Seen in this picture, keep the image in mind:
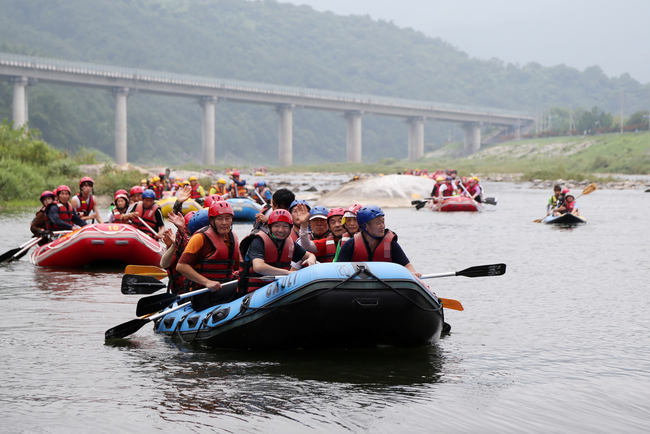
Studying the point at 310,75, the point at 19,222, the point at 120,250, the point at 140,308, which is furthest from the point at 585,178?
the point at 310,75

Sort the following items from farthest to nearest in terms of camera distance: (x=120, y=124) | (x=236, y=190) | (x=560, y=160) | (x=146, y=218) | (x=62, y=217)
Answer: (x=120, y=124) < (x=560, y=160) < (x=236, y=190) < (x=62, y=217) < (x=146, y=218)

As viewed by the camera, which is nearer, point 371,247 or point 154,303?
point 371,247

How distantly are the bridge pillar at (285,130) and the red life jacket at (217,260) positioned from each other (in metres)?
106

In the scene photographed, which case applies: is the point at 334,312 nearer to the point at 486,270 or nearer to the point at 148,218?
the point at 486,270

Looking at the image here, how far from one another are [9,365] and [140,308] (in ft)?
5.36

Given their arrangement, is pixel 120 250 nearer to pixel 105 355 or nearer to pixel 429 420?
pixel 105 355

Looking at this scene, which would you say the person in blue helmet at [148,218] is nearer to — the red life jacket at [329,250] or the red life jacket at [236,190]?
the red life jacket at [329,250]

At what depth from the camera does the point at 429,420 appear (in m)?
6.30

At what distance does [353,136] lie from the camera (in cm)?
12144

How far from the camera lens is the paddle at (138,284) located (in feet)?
29.2

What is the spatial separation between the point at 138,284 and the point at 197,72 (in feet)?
488

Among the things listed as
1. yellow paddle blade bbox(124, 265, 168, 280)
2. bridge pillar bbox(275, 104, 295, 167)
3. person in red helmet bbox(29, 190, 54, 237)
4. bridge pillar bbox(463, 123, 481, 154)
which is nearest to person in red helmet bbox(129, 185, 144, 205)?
person in red helmet bbox(29, 190, 54, 237)

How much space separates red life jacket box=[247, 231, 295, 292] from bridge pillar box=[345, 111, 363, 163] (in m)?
112

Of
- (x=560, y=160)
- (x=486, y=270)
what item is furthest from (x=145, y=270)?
(x=560, y=160)
